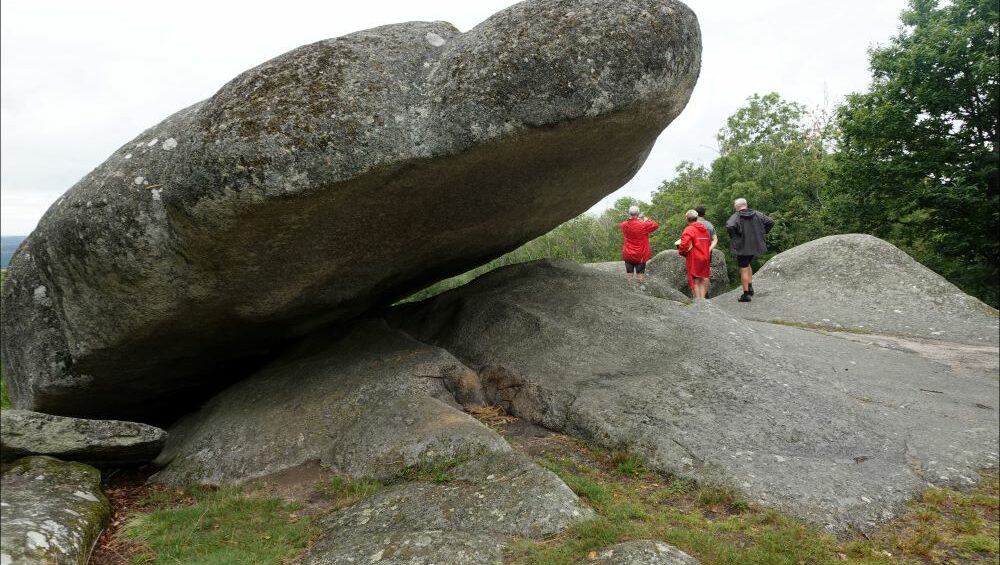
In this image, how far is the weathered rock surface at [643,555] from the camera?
3.96 metres

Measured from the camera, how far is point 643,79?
19.0 ft

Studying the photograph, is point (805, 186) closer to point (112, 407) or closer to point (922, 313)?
point (922, 313)

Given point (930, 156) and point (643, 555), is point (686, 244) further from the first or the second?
point (643, 555)

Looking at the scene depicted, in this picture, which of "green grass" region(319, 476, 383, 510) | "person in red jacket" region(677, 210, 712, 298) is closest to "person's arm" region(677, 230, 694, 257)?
"person in red jacket" region(677, 210, 712, 298)

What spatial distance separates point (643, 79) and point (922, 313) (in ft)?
20.9

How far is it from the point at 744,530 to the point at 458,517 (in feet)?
7.14

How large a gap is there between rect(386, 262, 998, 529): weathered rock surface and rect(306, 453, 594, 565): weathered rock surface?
1380 millimetres

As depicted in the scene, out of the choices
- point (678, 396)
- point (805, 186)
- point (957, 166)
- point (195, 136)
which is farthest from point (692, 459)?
point (805, 186)

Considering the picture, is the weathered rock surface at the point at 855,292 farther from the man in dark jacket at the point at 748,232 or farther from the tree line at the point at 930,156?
the man in dark jacket at the point at 748,232

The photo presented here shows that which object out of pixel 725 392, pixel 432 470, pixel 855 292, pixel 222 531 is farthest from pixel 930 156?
pixel 222 531

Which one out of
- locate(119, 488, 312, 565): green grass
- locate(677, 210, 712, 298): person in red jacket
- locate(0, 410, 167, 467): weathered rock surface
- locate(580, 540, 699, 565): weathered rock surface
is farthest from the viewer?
locate(677, 210, 712, 298): person in red jacket

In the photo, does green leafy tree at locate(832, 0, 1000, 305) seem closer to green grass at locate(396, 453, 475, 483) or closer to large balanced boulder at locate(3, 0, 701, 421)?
large balanced boulder at locate(3, 0, 701, 421)

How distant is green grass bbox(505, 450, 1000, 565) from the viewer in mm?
4277

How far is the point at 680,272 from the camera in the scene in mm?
17734
